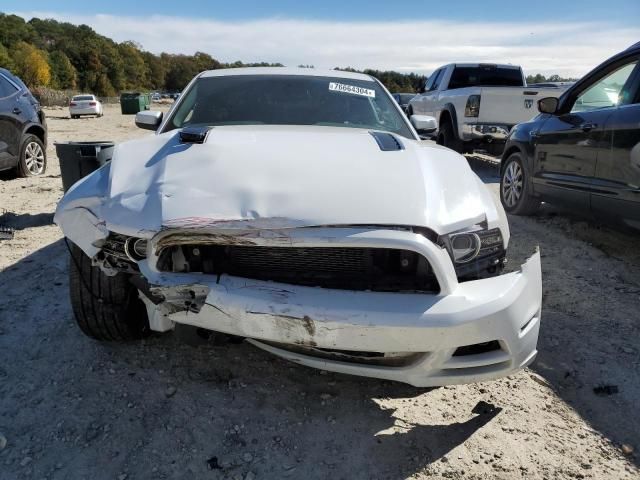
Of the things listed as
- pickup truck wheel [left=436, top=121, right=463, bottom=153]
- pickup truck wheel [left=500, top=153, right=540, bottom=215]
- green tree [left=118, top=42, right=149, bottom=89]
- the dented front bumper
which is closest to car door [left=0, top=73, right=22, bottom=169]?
the dented front bumper

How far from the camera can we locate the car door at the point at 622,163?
13.1 ft

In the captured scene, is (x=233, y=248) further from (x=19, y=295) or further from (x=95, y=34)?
(x=95, y=34)

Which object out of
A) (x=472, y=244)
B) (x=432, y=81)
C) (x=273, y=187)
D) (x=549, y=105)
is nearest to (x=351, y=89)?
(x=273, y=187)

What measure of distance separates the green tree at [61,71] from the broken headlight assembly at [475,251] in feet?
297

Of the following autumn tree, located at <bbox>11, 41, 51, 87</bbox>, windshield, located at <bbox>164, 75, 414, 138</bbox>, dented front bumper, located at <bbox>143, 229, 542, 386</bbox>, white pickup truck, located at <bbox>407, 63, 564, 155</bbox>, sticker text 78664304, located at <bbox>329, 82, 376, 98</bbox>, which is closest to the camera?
dented front bumper, located at <bbox>143, 229, 542, 386</bbox>

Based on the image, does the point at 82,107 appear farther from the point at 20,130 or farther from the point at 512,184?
the point at 512,184

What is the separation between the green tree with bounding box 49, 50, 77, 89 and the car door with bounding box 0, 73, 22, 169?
3280 inches

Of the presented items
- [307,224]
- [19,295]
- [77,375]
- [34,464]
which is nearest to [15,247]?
[19,295]

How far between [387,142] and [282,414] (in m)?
1.55

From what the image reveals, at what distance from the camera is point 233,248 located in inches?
87.2

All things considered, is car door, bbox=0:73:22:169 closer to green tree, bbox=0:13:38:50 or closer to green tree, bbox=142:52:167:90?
green tree, bbox=0:13:38:50

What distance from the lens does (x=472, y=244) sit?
2205mm

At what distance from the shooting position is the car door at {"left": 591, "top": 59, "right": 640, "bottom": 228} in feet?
13.1

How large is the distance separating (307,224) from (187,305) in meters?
0.58
